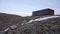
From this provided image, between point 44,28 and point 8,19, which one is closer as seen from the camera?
point 44,28

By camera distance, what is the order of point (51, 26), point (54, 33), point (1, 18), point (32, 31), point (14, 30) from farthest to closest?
point (1, 18) < point (14, 30) < point (32, 31) < point (51, 26) < point (54, 33)

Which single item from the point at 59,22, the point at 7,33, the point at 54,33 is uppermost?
the point at 59,22

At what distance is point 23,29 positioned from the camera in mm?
4148

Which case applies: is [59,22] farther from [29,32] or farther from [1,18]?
[1,18]

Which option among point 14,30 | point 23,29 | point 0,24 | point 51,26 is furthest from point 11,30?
point 51,26

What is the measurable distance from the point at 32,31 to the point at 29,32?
0.15 m

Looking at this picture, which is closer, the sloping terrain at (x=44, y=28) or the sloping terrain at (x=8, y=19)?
the sloping terrain at (x=44, y=28)

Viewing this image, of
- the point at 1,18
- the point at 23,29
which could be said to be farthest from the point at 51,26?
the point at 1,18

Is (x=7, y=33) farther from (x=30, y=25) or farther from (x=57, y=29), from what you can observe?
(x=57, y=29)

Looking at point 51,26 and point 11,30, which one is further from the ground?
point 51,26

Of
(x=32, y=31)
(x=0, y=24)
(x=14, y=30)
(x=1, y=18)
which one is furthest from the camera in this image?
(x=1, y=18)

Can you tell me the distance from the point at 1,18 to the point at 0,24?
790 mm

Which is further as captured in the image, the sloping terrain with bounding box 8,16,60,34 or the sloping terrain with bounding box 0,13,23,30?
the sloping terrain with bounding box 0,13,23,30

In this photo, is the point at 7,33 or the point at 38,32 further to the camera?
the point at 7,33
